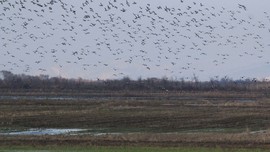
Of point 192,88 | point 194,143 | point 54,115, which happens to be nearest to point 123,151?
point 194,143

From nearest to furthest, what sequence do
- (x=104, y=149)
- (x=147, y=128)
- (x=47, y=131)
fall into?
(x=104, y=149) < (x=47, y=131) < (x=147, y=128)

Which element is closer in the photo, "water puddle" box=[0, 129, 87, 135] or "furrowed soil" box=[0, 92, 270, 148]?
"furrowed soil" box=[0, 92, 270, 148]

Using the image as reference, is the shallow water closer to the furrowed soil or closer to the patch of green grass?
the furrowed soil

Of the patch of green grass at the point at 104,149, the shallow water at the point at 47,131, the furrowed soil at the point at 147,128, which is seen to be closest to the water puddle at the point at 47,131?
the shallow water at the point at 47,131

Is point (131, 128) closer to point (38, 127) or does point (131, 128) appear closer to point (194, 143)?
point (38, 127)

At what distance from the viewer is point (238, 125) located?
158 feet

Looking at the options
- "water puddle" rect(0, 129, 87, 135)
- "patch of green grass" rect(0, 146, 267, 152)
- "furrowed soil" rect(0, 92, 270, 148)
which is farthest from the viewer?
"water puddle" rect(0, 129, 87, 135)

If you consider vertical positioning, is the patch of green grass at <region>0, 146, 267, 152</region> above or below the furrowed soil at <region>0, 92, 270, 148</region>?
below

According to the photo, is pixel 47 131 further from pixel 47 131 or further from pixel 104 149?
pixel 104 149

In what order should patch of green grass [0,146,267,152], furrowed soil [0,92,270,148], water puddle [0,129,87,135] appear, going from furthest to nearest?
water puddle [0,129,87,135] → furrowed soil [0,92,270,148] → patch of green grass [0,146,267,152]

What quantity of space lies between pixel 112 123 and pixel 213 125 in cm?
835

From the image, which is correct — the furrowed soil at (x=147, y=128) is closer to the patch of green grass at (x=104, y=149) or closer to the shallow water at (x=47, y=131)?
the shallow water at (x=47, y=131)

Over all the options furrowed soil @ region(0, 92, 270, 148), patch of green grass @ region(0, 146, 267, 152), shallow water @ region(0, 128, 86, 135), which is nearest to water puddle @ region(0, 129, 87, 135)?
shallow water @ region(0, 128, 86, 135)

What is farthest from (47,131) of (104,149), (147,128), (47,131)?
(104,149)
